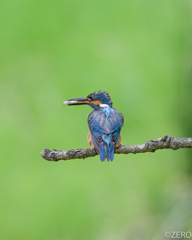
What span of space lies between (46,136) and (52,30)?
1778 mm

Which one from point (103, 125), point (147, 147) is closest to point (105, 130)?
point (103, 125)

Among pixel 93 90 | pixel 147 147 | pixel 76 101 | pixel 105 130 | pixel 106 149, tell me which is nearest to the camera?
pixel 147 147

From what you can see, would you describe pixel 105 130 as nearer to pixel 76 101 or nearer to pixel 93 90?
pixel 76 101

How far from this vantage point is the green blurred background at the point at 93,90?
488 cm

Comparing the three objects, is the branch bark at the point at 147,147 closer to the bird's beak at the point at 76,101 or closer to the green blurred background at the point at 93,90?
Result: the bird's beak at the point at 76,101

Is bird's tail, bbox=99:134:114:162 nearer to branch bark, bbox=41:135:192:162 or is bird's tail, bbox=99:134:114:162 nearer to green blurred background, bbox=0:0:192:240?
branch bark, bbox=41:135:192:162

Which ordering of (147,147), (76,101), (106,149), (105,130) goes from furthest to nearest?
(76,101), (105,130), (106,149), (147,147)

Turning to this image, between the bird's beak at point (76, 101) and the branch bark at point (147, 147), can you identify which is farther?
the bird's beak at point (76, 101)

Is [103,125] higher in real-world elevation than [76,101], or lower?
lower

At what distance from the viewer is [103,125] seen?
2846mm

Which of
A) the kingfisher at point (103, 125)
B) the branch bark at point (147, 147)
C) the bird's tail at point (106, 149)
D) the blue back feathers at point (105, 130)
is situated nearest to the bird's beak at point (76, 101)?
the kingfisher at point (103, 125)

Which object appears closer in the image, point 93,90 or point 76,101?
point 76,101

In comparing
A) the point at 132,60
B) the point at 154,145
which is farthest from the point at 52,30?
the point at 154,145

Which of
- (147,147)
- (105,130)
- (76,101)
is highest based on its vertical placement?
(76,101)
